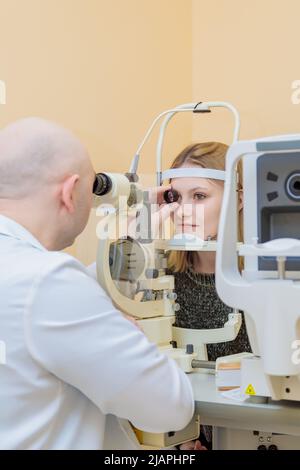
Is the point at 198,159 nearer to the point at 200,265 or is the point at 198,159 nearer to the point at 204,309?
the point at 200,265

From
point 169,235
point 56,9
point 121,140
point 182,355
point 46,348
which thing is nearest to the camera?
point 46,348

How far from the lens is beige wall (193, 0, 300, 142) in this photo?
289cm

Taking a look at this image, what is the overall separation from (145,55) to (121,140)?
1.52ft

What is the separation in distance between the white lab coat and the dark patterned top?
73 cm

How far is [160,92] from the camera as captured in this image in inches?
118

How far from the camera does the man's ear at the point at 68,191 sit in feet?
4.61

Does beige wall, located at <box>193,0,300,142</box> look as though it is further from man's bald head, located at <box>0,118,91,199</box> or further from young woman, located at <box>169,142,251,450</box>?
man's bald head, located at <box>0,118,91,199</box>

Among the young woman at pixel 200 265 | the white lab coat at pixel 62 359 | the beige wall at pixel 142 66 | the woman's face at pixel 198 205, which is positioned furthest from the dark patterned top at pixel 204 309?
the white lab coat at pixel 62 359

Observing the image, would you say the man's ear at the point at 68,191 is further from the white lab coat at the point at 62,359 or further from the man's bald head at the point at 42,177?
the white lab coat at the point at 62,359

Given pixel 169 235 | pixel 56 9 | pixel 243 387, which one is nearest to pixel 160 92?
pixel 56 9

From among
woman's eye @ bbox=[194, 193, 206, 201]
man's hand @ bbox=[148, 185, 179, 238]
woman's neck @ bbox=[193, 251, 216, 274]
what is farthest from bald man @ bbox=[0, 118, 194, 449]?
woman's neck @ bbox=[193, 251, 216, 274]
